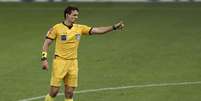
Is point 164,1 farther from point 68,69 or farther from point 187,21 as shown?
point 68,69

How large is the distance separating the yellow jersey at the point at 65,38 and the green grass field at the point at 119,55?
2.83m

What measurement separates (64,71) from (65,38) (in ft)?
2.18

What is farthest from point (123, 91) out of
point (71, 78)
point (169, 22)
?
point (169, 22)

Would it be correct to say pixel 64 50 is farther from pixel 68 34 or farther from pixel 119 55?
pixel 119 55

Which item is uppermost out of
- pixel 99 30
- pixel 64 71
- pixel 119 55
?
pixel 99 30

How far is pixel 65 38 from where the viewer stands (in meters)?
12.8

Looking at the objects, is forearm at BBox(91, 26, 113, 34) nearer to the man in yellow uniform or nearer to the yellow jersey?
the man in yellow uniform

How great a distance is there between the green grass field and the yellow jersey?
2834 millimetres

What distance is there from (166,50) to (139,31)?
652 centimetres

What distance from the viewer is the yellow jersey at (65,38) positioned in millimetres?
12805

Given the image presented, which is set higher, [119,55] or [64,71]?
[119,55]

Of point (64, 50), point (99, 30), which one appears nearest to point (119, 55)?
point (99, 30)

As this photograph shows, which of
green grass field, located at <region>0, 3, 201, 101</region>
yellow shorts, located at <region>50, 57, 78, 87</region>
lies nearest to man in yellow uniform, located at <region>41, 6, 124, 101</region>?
yellow shorts, located at <region>50, 57, 78, 87</region>

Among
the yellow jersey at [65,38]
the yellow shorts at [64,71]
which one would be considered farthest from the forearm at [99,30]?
the yellow shorts at [64,71]
